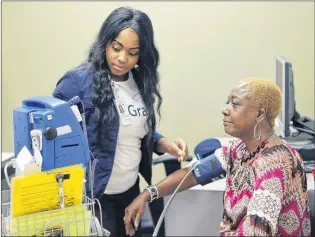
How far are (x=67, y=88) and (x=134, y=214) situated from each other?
518 millimetres

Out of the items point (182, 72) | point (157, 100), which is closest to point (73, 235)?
point (157, 100)

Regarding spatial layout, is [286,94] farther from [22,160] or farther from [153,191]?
[22,160]

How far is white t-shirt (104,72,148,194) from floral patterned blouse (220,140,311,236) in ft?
1.37

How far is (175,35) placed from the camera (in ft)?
10.8

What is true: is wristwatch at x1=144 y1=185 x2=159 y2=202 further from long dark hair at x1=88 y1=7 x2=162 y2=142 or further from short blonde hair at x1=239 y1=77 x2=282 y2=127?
short blonde hair at x1=239 y1=77 x2=282 y2=127

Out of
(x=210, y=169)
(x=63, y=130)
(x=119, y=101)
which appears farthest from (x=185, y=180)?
(x=63, y=130)

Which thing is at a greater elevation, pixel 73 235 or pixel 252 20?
pixel 252 20


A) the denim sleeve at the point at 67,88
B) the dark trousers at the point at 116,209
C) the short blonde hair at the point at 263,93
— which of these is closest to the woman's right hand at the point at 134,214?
the dark trousers at the point at 116,209

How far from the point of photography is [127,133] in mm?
1854

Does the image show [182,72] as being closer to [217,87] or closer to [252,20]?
[217,87]

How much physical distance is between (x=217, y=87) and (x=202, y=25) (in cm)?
43

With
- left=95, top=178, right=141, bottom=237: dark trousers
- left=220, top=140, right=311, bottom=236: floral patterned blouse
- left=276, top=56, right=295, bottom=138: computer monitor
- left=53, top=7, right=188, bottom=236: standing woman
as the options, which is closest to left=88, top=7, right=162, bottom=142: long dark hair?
left=53, top=7, right=188, bottom=236: standing woman

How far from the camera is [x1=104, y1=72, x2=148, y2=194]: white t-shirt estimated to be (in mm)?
1848

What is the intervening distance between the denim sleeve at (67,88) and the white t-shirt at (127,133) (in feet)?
0.52
